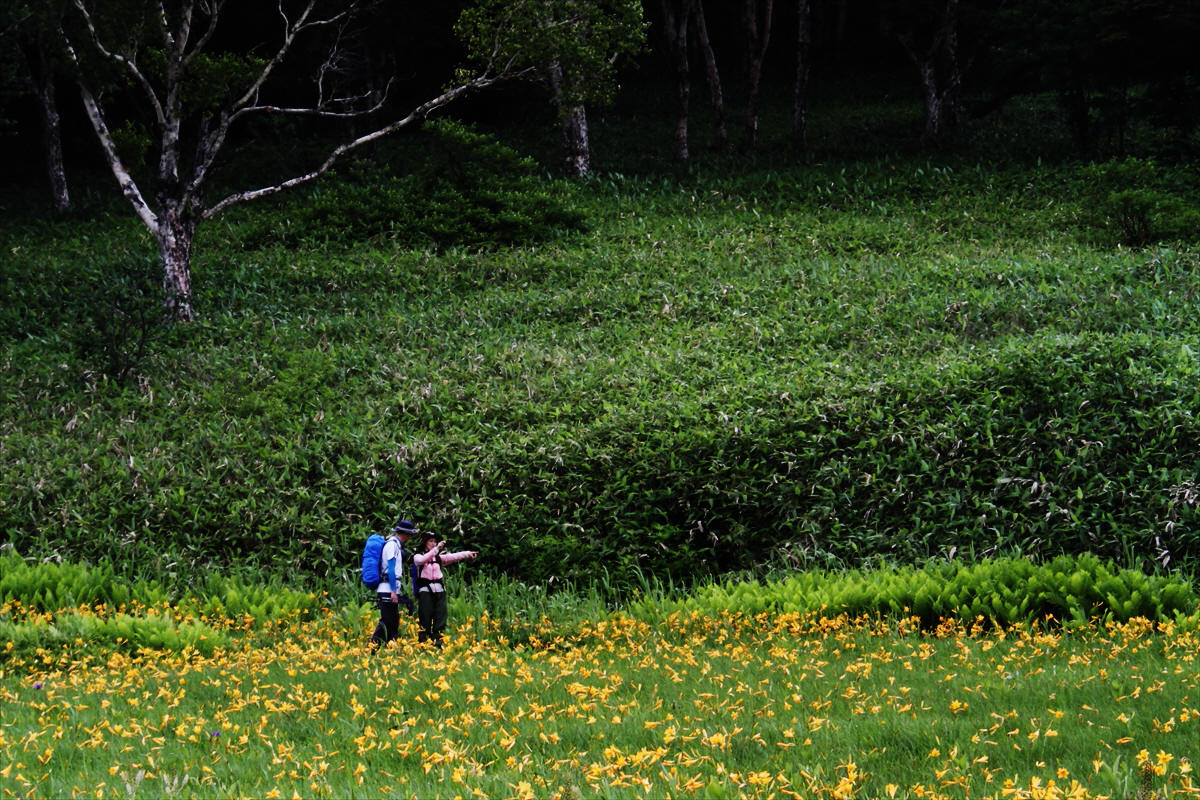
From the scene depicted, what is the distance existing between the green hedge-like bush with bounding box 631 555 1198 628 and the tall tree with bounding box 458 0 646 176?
13.1 m

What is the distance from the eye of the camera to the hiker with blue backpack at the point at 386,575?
26.7 ft

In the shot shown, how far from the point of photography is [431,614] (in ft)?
27.3

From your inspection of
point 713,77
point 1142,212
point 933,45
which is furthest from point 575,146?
point 1142,212

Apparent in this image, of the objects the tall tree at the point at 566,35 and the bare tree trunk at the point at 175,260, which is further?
the tall tree at the point at 566,35

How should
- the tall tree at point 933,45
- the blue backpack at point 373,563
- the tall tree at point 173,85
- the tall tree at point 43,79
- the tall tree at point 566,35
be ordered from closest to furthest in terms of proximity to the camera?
the blue backpack at point 373,563 → the tall tree at point 173,85 → the tall tree at point 566,35 → the tall tree at point 43,79 → the tall tree at point 933,45

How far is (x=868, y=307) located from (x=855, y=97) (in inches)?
1158

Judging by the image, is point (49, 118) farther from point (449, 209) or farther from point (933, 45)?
point (933, 45)

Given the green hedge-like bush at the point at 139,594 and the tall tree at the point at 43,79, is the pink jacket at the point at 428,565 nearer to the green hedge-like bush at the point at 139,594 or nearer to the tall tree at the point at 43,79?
the green hedge-like bush at the point at 139,594

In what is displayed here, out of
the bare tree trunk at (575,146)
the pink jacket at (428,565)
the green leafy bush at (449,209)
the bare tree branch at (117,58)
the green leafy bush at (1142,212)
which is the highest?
the bare tree branch at (117,58)

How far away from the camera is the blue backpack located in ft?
27.2

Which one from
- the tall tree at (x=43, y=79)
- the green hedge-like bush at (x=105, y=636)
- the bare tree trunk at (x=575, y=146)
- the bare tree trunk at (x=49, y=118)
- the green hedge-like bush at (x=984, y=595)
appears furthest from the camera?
the bare tree trunk at (x=575, y=146)

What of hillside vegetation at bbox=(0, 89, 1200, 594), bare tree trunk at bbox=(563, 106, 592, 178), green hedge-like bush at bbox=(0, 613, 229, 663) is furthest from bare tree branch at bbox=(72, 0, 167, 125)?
bare tree trunk at bbox=(563, 106, 592, 178)

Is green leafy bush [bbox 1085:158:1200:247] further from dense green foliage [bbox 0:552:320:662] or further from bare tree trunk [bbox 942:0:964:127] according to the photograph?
dense green foliage [bbox 0:552:320:662]

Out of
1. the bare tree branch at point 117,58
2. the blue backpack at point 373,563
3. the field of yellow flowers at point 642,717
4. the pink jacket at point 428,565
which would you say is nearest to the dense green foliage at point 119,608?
the field of yellow flowers at point 642,717
